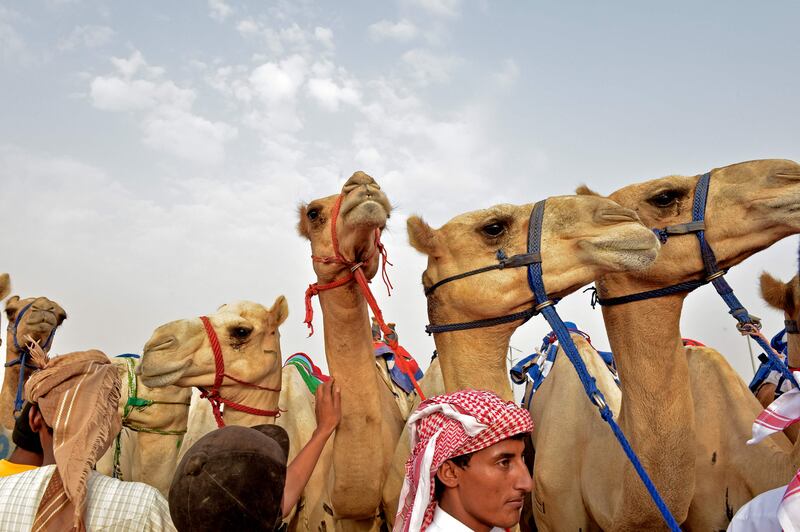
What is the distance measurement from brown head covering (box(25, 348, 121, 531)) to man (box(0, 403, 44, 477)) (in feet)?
0.51

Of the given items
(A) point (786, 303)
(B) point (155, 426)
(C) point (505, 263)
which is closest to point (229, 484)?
(C) point (505, 263)

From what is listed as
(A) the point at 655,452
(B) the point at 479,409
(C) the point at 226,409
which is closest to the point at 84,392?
(B) the point at 479,409

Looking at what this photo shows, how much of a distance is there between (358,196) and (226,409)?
2.27 m

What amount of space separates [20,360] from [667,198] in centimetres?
663

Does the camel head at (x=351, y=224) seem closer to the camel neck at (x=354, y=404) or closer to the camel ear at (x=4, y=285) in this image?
the camel neck at (x=354, y=404)

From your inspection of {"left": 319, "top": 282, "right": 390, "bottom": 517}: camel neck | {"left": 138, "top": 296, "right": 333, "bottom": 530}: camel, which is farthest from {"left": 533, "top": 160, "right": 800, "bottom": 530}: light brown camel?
{"left": 138, "top": 296, "right": 333, "bottom": 530}: camel

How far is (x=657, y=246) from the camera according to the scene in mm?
3258

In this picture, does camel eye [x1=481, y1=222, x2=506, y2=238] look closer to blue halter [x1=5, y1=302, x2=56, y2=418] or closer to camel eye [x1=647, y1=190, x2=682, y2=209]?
camel eye [x1=647, y1=190, x2=682, y2=209]

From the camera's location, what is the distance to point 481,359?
144 inches

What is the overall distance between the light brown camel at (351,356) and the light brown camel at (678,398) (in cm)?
130

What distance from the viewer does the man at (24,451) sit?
2.84 m

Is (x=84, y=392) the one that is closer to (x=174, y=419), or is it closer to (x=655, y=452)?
(x=655, y=452)

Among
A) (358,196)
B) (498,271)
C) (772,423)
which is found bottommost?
(772,423)

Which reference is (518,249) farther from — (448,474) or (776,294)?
(776,294)
